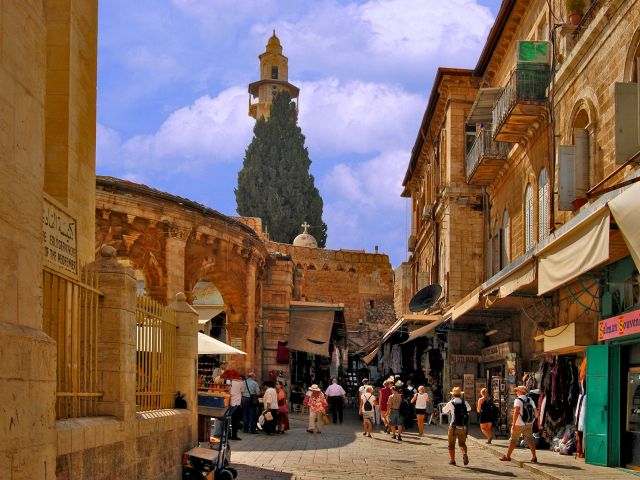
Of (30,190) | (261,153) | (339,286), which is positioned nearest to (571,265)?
(30,190)

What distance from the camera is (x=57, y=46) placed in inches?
434

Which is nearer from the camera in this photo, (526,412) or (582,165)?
(526,412)

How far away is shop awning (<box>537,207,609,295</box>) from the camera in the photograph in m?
11.3

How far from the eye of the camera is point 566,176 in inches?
680

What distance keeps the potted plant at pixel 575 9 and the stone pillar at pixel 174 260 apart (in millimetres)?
12205

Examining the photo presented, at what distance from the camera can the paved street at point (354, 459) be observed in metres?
14.4

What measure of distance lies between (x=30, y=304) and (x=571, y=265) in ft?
27.9

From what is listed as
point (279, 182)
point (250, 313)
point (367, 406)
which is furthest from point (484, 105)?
point (279, 182)

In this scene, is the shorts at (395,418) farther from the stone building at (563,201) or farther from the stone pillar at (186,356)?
the stone pillar at (186,356)

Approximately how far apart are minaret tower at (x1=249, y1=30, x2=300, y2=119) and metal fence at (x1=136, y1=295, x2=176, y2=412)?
239ft

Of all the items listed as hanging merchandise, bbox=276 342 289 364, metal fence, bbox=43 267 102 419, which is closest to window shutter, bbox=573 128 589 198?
metal fence, bbox=43 267 102 419

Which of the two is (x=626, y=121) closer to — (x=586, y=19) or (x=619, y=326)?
(x=619, y=326)

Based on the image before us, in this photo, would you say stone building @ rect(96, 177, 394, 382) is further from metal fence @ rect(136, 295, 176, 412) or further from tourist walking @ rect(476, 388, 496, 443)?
metal fence @ rect(136, 295, 176, 412)

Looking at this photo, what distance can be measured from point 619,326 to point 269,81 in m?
73.6
